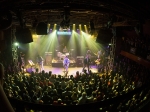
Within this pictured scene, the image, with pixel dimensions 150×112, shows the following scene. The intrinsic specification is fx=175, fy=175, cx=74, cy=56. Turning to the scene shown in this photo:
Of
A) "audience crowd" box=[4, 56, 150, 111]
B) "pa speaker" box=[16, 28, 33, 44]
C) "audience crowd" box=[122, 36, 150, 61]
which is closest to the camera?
"audience crowd" box=[4, 56, 150, 111]

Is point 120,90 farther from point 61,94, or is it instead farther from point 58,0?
point 58,0

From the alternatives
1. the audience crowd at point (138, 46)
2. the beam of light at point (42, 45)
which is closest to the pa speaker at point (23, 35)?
the audience crowd at point (138, 46)

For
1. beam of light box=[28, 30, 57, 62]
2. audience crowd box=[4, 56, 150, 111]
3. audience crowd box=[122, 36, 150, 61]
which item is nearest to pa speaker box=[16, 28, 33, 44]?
audience crowd box=[4, 56, 150, 111]

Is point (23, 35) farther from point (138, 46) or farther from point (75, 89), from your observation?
point (138, 46)

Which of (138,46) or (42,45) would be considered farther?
(42,45)

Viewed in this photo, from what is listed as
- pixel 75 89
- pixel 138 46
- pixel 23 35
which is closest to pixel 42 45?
pixel 138 46

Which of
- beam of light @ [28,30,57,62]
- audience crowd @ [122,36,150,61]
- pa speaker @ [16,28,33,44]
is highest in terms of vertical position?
pa speaker @ [16,28,33,44]

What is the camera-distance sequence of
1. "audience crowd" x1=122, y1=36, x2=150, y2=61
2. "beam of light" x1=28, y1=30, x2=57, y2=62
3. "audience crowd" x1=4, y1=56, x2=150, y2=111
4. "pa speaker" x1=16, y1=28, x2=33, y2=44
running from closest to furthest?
1. "audience crowd" x1=4, y1=56, x2=150, y2=111
2. "pa speaker" x1=16, y1=28, x2=33, y2=44
3. "audience crowd" x1=122, y1=36, x2=150, y2=61
4. "beam of light" x1=28, y1=30, x2=57, y2=62

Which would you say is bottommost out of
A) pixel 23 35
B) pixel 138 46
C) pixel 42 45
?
pixel 42 45

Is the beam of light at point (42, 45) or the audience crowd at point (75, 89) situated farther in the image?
the beam of light at point (42, 45)

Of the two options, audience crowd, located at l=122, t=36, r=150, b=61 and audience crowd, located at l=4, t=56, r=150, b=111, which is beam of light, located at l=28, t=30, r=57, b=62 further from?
audience crowd, located at l=4, t=56, r=150, b=111

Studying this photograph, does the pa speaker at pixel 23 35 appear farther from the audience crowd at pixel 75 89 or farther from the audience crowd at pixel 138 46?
the audience crowd at pixel 138 46

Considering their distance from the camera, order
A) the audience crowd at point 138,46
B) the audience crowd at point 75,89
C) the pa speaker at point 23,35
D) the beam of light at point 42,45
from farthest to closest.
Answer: the beam of light at point 42,45 → the audience crowd at point 138,46 → the pa speaker at point 23,35 → the audience crowd at point 75,89

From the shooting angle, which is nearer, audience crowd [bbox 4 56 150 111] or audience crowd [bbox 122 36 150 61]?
audience crowd [bbox 4 56 150 111]
